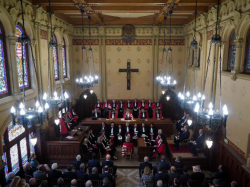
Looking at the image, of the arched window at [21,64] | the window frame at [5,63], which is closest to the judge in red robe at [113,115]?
the arched window at [21,64]

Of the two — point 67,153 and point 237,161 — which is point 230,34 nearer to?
point 237,161

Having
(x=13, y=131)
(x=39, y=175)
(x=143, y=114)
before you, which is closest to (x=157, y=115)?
(x=143, y=114)

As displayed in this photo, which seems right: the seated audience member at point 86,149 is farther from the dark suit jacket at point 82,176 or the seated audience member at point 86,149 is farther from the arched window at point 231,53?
the arched window at point 231,53

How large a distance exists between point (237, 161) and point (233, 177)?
0.81 m

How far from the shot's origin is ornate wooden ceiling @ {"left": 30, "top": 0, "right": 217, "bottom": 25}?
31.8 feet

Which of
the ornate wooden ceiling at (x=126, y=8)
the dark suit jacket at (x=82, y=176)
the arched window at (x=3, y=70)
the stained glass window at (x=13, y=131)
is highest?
the ornate wooden ceiling at (x=126, y=8)

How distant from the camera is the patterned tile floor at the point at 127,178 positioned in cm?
902

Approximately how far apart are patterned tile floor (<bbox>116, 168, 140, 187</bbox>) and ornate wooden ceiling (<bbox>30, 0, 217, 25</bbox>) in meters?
7.72

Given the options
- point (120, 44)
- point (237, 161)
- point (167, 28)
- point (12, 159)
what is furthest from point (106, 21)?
point (237, 161)

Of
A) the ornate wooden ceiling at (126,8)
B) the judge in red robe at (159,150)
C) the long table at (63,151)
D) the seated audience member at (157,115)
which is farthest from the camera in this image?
the seated audience member at (157,115)

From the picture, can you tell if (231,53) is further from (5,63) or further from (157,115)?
(5,63)

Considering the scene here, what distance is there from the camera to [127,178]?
375 inches

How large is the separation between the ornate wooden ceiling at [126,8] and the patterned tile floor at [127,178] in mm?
7716

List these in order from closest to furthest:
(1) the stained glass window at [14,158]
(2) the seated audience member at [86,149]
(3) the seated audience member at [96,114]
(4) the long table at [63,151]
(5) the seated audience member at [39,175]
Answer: (5) the seated audience member at [39,175], (1) the stained glass window at [14,158], (4) the long table at [63,151], (2) the seated audience member at [86,149], (3) the seated audience member at [96,114]
